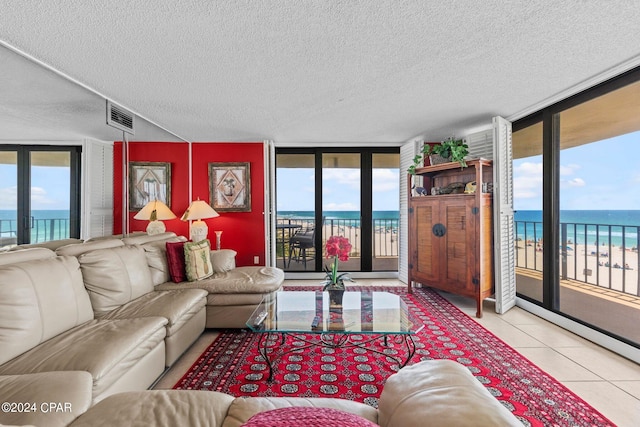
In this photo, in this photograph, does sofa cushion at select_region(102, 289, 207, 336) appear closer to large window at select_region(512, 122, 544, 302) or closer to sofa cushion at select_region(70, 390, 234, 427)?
sofa cushion at select_region(70, 390, 234, 427)

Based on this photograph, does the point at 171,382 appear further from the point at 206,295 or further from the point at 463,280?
the point at 463,280

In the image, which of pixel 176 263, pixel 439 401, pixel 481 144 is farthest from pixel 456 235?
pixel 176 263

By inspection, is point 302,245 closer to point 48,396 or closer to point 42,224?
point 42,224

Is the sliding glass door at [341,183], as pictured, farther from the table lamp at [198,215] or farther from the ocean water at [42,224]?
the ocean water at [42,224]

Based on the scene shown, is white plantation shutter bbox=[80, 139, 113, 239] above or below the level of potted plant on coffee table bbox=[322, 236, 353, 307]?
above

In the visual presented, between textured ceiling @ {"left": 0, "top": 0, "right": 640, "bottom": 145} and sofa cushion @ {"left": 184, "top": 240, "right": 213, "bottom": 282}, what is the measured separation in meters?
1.60

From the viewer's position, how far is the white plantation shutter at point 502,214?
10.8ft

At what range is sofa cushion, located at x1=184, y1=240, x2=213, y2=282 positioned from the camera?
9.39ft

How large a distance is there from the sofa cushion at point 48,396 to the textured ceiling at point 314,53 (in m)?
1.95

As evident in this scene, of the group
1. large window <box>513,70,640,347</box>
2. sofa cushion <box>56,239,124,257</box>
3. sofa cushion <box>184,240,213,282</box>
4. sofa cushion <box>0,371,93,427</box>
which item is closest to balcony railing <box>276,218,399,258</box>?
sofa cushion <box>184,240,213,282</box>

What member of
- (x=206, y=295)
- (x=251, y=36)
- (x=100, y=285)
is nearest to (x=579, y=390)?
(x=206, y=295)

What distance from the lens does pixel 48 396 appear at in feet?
3.46

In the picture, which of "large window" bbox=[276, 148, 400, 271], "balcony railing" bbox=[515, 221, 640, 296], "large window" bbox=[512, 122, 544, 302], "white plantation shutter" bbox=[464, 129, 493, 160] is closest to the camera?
"balcony railing" bbox=[515, 221, 640, 296]

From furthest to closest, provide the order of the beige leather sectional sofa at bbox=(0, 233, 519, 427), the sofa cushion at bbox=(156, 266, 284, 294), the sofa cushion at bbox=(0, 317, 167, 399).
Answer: the sofa cushion at bbox=(156, 266, 284, 294)
the sofa cushion at bbox=(0, 317, 167, 399)
the beige leather sectional sofa at bbox=(0, 233, 519, 427)
